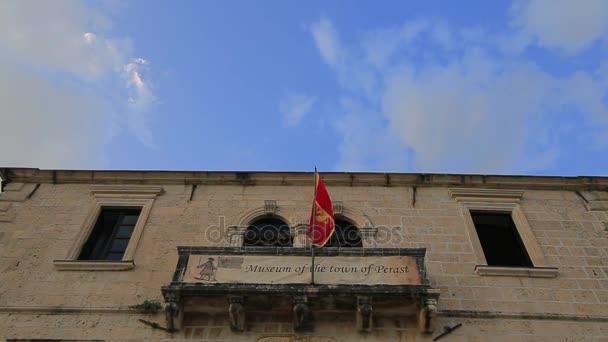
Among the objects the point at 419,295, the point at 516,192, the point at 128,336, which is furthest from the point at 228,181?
the point at 516,192

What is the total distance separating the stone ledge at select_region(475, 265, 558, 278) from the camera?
31.5ft

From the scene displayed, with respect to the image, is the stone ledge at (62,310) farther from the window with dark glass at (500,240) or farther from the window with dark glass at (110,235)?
the window with dark glass at (500,240)

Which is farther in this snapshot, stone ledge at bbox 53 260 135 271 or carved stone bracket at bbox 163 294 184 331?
stone ledge at bbox 53 260 135 271

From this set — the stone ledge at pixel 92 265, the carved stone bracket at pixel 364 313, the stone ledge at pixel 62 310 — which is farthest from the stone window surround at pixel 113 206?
the carved stone bracket at pixel 364 313

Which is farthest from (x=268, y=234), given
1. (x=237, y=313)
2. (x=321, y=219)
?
(x=237, y=313)

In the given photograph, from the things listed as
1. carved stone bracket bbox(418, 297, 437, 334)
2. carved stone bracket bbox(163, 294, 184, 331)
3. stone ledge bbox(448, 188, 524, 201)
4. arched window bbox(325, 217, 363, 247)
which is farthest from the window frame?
stone ledge bbox(448, 188, 524, 201)

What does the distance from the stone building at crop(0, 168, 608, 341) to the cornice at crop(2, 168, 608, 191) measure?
0.10 ft

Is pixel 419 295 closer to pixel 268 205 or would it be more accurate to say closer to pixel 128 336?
pixel 268 205

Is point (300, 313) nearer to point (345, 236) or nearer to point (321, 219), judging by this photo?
point (321, 219)

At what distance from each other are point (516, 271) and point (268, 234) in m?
4.75

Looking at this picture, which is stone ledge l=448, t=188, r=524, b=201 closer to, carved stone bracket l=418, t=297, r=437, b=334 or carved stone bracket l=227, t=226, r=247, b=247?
carved stone bracket l=418, t=297, r=437, b=334

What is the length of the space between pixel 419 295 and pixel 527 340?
1949 millimetres

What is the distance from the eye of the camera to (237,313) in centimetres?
839

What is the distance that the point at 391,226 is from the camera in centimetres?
1077
